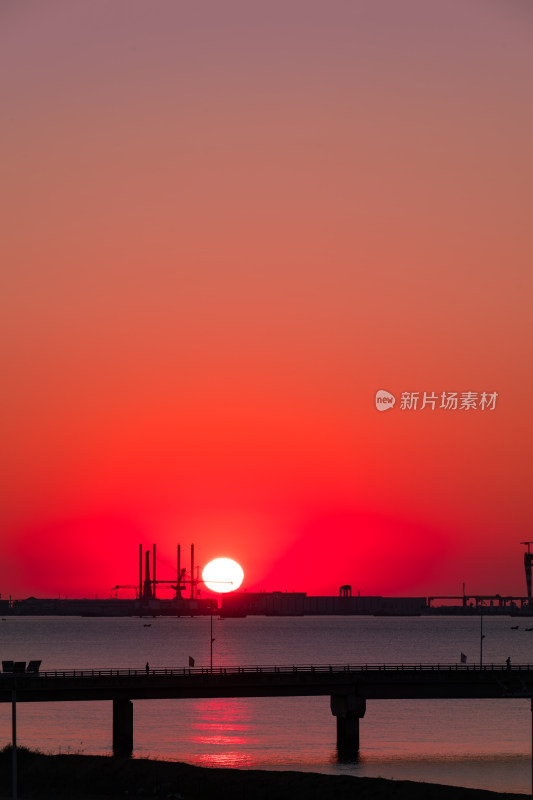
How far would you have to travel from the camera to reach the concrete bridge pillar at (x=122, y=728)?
106m

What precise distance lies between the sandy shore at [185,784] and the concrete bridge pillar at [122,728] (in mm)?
17494

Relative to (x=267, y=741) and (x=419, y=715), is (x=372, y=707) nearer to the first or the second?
(x=419, y=715)

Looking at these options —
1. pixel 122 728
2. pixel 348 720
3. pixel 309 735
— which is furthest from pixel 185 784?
pixel 309 735

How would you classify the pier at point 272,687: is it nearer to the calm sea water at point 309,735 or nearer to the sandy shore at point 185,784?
the calm sea water at point 309,735

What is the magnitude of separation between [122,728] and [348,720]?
67.1 ft

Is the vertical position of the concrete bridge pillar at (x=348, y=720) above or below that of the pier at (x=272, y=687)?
below

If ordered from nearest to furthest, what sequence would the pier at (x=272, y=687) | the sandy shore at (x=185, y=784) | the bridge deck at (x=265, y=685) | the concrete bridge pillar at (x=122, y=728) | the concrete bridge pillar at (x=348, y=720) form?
the sandy shore at (x=185, y=784) < the bridge deck at (x=265, y=685) < the pier at (x=272, y=687) < the concrete bridge pillar at (x=122, y=728) < the concrete bridge pillar at (x=348, y=720)

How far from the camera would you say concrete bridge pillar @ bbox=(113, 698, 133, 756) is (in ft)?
348

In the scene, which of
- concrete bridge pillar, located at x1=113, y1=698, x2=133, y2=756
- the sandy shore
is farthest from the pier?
the sandy shore

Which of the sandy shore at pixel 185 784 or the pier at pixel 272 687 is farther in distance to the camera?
the pier at pixel 272 687

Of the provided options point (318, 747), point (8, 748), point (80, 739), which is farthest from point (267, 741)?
point (8, 748)

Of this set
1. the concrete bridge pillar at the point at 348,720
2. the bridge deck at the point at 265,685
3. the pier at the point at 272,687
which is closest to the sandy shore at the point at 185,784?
the bridge deck at the point at 265,685

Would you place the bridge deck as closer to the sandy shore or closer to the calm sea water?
the calm sea water

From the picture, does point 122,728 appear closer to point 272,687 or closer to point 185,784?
point 272,687
